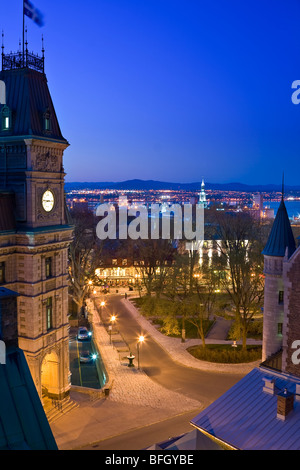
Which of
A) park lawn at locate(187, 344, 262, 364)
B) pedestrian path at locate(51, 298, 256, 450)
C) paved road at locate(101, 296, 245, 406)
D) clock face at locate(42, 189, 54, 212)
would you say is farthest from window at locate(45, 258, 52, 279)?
park lawn at locate(187, 344, 262, 364)

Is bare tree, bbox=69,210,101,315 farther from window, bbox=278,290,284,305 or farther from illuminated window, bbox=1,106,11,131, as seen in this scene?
window, bbox=278,290,284,305

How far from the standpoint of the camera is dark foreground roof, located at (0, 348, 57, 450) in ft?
34.7

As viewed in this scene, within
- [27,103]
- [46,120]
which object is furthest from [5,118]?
[46,120]

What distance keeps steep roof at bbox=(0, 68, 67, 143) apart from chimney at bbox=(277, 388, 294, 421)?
A: 58.9 feet

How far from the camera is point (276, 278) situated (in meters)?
23.9

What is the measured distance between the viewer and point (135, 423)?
25.9 metres

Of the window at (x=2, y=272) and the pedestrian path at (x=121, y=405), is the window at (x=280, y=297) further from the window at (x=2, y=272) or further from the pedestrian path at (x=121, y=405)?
the window at (x=2, y=272)

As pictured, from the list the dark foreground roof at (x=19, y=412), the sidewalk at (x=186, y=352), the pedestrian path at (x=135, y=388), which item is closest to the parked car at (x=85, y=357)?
the pedestrian path at (x=135, y=388)

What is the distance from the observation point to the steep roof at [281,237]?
77.2ft

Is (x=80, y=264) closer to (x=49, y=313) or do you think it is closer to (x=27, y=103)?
(x=49, y=313)

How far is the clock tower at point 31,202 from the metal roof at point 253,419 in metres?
11.8

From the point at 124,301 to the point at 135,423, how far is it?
32.2m

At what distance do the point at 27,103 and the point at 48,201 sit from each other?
5.66m

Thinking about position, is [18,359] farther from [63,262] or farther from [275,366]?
[63,262]
